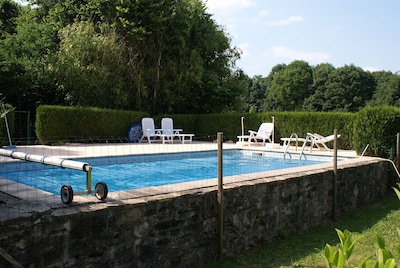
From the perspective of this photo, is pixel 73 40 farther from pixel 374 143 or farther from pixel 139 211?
pixel 139 211

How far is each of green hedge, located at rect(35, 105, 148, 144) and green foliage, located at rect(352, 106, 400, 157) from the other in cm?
887

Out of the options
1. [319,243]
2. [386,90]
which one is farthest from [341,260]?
[386,90]

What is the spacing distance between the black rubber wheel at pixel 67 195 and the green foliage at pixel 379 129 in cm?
769

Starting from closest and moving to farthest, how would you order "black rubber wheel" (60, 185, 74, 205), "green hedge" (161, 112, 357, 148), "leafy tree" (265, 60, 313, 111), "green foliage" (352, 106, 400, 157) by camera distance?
"black rubber wheel" (60, 185, 74, 205) → "green foliage" (352, 106, 400, 157) → "green hedge" (161, 112, 357, 148) → "leafy tree" (265, 60, 313, 111)

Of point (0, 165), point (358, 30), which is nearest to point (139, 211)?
point (0, 165)

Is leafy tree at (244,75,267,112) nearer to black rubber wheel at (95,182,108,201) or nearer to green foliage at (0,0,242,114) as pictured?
green foliage at (0,0,242,114)

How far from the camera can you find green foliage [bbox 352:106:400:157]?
8648 mm

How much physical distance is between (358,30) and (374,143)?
6721 millimetres

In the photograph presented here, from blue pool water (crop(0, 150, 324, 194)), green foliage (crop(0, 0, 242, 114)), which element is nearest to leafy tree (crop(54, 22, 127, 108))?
green foliage (crop(0, 0, 242, 114))

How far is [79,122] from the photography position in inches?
522

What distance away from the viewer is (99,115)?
14.0 metres

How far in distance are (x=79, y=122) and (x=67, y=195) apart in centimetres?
1052

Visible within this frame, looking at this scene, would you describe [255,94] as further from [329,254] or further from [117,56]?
[329,254]

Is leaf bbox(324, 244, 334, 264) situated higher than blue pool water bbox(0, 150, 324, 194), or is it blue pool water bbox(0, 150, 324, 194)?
leaf bbox(324, 244, 334, 264)
